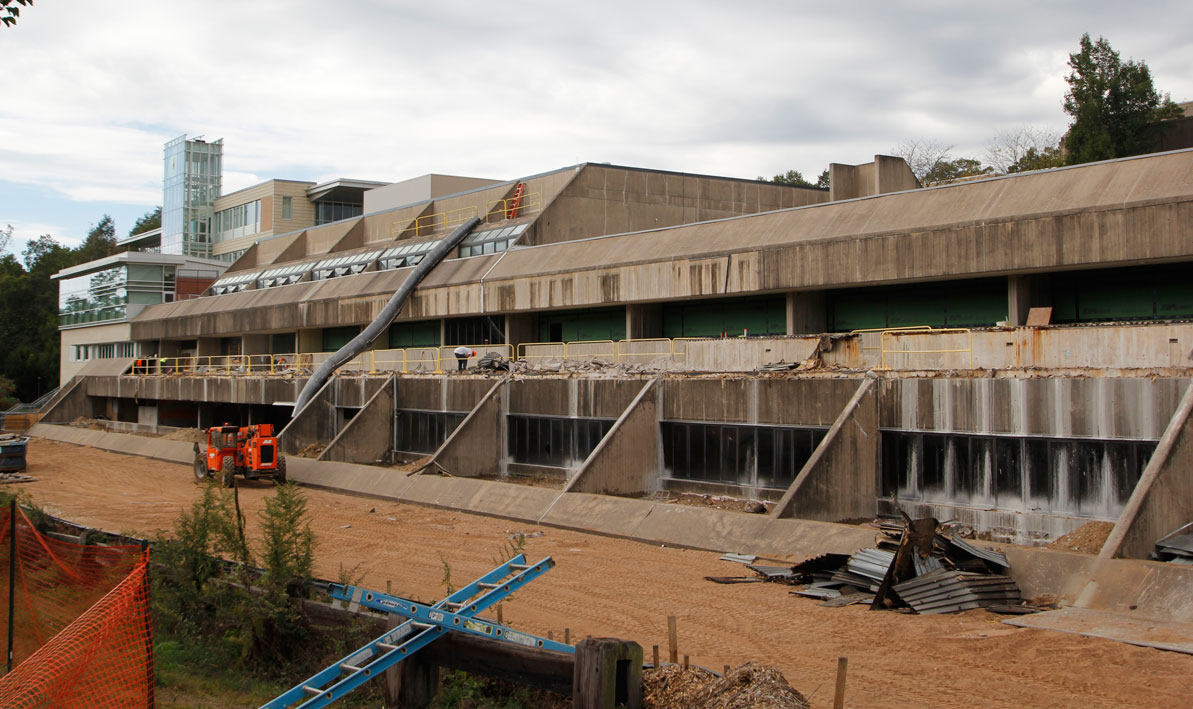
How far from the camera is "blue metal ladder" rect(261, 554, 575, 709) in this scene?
8.15 m

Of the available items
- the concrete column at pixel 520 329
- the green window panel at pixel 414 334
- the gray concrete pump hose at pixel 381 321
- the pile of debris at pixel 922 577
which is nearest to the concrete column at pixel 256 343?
the green window panel at pixel 414 334

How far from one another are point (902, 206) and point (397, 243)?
93.6 ft

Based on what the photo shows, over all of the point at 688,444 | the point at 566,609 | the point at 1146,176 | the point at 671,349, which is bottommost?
the point at 566,609

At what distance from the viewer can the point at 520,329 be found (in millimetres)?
38250

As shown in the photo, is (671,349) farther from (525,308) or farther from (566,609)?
(566,609)

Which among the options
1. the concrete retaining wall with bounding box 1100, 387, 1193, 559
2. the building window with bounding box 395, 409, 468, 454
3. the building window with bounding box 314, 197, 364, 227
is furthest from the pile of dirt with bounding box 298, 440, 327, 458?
the building window with bounding box 314, 197, 364, 227

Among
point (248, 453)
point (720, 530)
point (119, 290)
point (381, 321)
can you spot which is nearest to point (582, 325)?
point (381, 321)

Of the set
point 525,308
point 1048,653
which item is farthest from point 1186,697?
point 525,308

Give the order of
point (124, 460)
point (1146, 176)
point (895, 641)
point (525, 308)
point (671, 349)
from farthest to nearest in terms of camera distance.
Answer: point (124, 460) → point (525, 308) → point (671, 349) → point (1146, 176) → point (895, 641)

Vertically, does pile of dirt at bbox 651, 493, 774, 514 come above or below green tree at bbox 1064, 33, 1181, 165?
below

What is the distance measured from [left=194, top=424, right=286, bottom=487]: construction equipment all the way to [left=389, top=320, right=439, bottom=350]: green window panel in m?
11.9

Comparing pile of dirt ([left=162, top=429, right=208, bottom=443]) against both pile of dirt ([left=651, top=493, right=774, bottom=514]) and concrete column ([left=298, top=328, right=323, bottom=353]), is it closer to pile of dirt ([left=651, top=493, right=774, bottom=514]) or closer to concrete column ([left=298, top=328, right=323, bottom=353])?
concrete column ([left=298, top=328, right=323, bottom=353])

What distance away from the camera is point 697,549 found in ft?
65.6

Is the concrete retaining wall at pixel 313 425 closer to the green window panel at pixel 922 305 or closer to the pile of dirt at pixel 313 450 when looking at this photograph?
the pile of dirt at pixel 313 450
